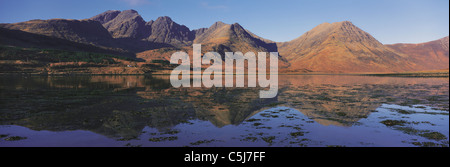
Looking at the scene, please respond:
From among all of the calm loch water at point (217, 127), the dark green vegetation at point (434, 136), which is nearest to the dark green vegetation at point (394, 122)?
the calm loch water at point (217, 127)

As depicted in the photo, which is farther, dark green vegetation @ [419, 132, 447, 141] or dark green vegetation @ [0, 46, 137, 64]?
dark green vegetation @ [0, 46, 137, 64]

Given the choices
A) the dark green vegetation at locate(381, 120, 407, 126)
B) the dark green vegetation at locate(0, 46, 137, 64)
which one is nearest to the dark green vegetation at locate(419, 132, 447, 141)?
the dark green vegetation at locate(381, 120, 407, 126)

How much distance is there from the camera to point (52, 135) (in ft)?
44.9

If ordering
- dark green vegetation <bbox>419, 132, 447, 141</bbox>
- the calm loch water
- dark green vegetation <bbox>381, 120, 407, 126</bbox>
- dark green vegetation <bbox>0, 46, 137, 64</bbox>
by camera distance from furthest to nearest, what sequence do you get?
dark green vegetation <bbox>0, 46, 137, 64</bbox> → dark green vegetation <bbox>381, 120, 407, 126</bbox> → dark green vegetation <bbox>419, 132, 447, 141</bbox> → the calm loch water

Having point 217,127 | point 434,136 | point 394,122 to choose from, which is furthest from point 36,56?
point 434,136

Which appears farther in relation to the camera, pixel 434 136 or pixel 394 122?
pixel 394 122

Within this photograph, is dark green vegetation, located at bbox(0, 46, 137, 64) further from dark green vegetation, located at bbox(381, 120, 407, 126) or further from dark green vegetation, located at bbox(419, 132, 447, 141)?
dark green vegetation, located at bbox(419, 132, 447, 141)

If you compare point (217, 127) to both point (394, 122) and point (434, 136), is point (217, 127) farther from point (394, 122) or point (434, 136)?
point (394, 122)

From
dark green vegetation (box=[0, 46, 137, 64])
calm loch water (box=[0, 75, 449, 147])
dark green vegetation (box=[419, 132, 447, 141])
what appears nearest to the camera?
calm loch water (box=[0, 75, 449, 147])

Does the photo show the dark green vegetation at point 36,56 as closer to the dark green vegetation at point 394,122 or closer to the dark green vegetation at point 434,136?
the dark green vegetation at point 394,122
